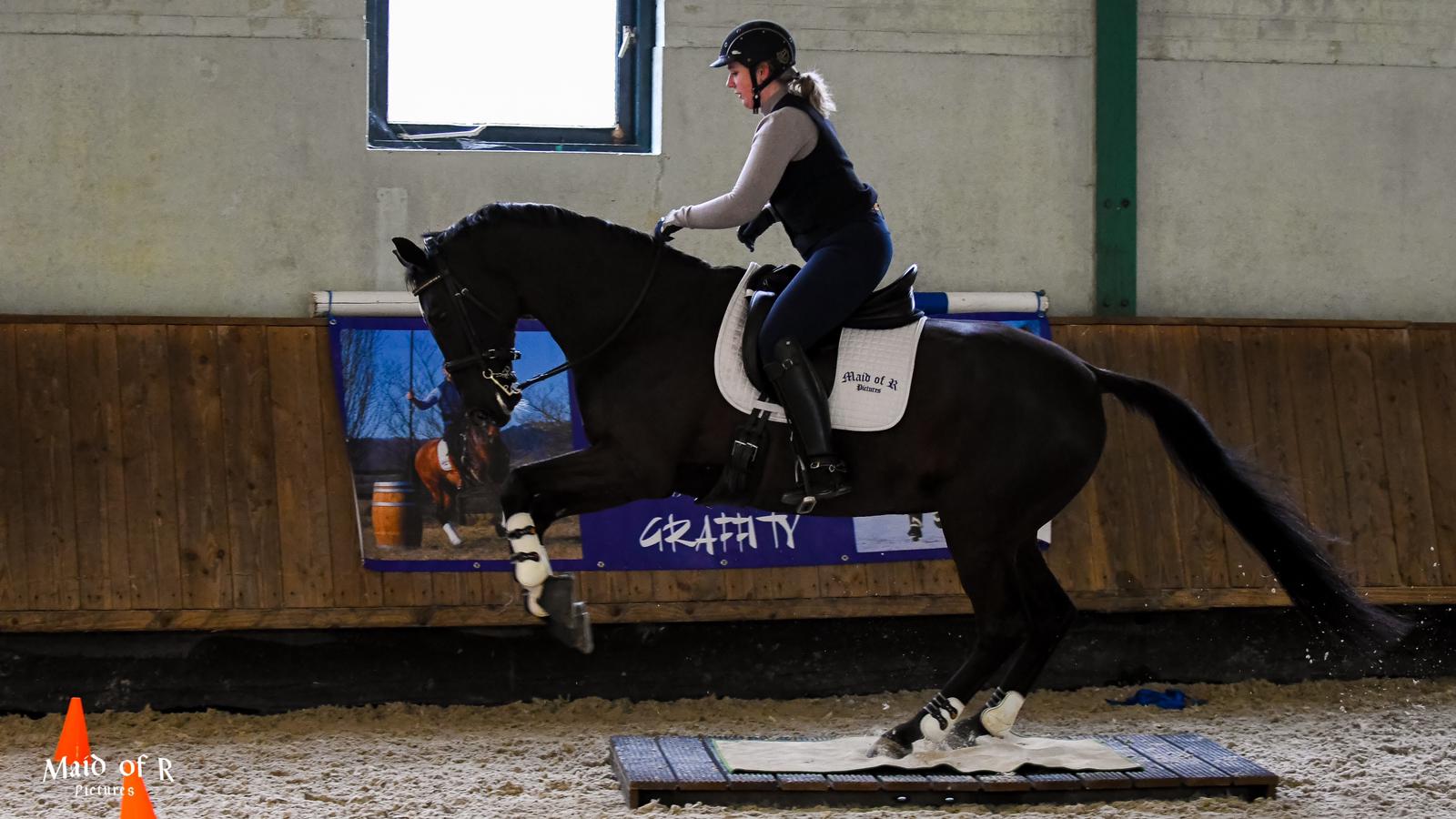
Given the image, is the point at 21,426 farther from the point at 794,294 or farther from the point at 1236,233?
the point at 1236,233

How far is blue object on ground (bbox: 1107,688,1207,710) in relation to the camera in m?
5.88

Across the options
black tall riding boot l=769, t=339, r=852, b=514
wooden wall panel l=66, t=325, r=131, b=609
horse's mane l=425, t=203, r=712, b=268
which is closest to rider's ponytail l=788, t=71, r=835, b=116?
horse's mane l=425, t=203, r=712, b=268

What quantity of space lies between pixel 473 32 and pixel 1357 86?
429 centimetres

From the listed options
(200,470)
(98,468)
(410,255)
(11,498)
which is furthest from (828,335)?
(11,498)

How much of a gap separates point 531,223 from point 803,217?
83 centimetres

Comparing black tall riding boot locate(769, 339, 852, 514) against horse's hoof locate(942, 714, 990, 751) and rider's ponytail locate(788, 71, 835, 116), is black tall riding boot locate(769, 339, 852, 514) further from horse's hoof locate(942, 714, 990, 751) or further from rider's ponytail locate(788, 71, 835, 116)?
horse's hoof locate(942, 714, 990, 751)

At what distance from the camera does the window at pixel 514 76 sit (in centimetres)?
609

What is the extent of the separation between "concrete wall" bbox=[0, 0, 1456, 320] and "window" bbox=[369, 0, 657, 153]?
0.76 feet

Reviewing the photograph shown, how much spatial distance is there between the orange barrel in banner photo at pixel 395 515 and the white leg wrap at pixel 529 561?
6.65 ft

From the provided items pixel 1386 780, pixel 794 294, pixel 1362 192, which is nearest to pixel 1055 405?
pixel 794 294

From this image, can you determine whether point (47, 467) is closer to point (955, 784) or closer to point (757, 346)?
point (757, 346)

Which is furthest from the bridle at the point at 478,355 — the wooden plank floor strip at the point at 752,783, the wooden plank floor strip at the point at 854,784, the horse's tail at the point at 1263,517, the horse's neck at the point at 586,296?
the horse's tail at the point at 1263,517

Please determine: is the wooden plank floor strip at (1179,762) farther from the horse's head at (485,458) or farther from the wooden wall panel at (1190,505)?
the horse's head at (485,458)

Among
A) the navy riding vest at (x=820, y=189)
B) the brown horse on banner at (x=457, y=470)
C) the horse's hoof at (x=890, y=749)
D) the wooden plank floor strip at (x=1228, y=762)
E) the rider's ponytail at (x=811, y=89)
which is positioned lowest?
the wooden plank floor strip at (x=1228, y=762)
